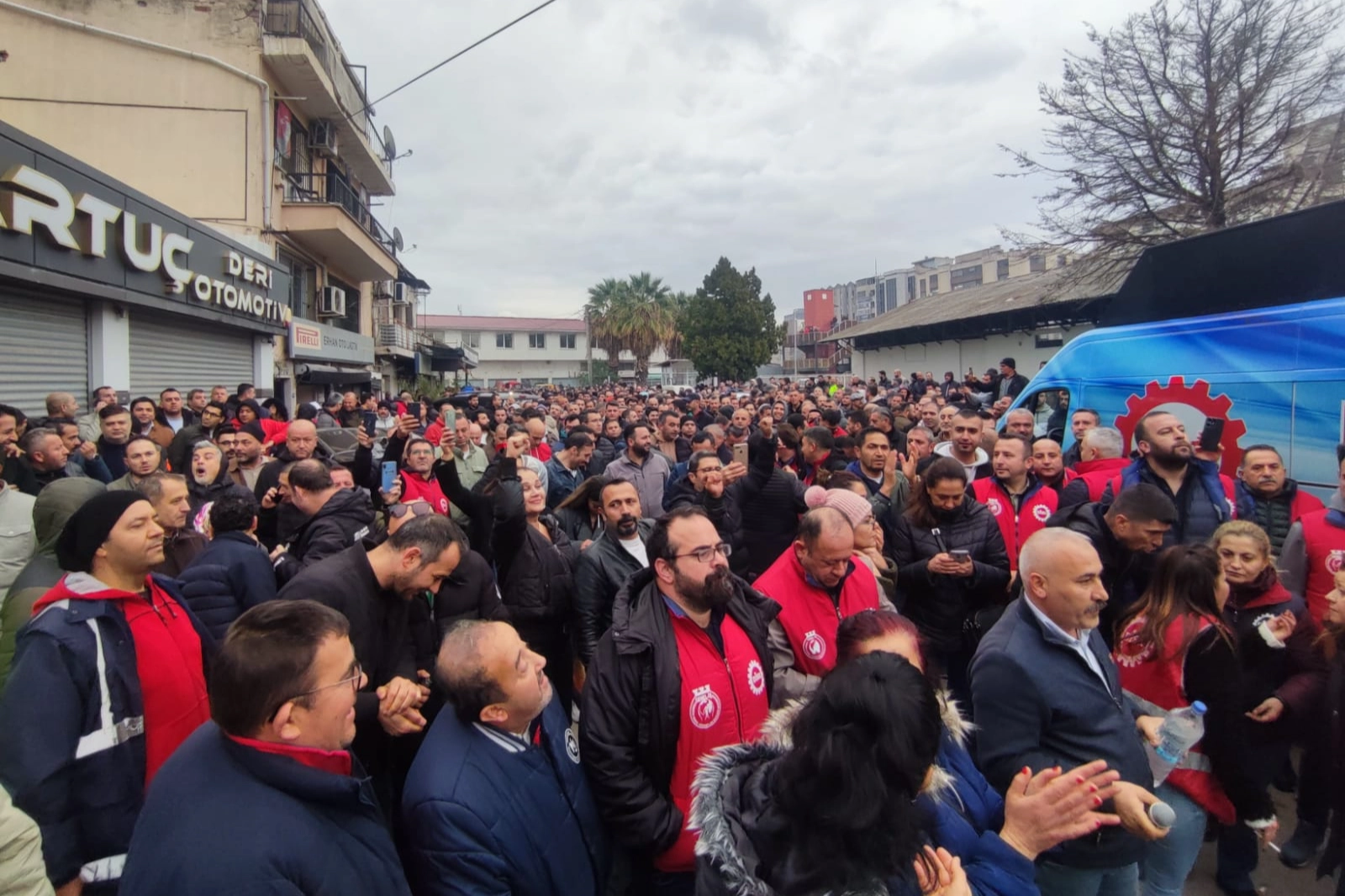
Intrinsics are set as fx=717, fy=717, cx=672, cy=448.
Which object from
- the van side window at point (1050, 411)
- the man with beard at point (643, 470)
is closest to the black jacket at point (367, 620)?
the man with beard at point (643, 470)

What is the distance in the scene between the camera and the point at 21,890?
175cm

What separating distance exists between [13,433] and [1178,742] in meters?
7.82

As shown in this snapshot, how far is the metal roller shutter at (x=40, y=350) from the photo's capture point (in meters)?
8.33

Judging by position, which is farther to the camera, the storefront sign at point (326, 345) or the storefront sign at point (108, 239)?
the storefront sign at point (326, 345)

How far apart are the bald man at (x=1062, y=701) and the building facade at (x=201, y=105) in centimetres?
1342

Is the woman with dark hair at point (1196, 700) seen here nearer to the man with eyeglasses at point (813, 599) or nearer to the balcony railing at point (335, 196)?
the man with eyeglasses at point (813, 599)

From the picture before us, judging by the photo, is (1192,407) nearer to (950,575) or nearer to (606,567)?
(950,575)

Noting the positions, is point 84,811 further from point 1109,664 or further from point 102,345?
point 102,345

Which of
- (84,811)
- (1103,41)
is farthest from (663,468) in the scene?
(1103,41)

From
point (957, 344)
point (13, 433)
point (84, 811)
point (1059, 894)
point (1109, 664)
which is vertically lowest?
point (1059, 894)

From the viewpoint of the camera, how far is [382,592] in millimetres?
2887

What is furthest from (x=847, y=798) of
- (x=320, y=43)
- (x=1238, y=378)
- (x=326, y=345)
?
(x=320, y=43)

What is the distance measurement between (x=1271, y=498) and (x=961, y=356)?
2117cm

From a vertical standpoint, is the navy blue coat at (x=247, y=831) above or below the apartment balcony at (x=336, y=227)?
below
